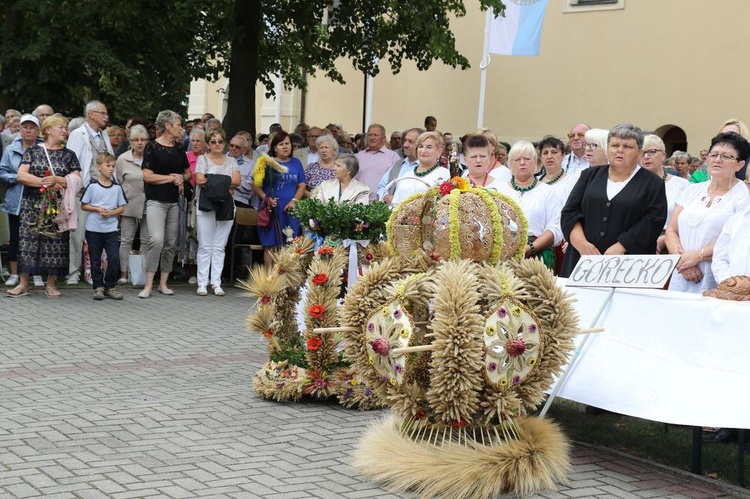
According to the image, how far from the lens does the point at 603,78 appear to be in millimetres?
21781

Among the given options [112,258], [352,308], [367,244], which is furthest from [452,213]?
[112,258]

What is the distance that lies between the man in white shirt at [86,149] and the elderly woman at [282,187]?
188 cm

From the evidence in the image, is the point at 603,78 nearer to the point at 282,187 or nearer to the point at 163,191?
the point at 282,187

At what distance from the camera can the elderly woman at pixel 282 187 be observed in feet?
43.5

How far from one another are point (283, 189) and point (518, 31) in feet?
27.6

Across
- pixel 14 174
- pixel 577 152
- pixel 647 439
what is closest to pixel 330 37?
pixel 577 152

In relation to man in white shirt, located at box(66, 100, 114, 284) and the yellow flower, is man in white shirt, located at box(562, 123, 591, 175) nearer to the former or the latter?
man in white shirt, located at box(66, 100, 114, 284)

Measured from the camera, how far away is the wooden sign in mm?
6207

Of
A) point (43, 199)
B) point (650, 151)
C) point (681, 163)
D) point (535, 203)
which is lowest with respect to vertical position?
point (43, 199)

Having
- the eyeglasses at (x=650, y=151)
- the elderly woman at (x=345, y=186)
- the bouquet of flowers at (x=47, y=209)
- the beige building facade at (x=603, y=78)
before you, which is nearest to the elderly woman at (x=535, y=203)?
the eyeglasses at (x=650, y=151)

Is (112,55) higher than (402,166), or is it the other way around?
(112,55)

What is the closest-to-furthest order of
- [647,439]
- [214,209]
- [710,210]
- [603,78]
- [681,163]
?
1. [647,439]
2. [710,210]
3. [214,209]
4. [681,163]
5. [603,78]

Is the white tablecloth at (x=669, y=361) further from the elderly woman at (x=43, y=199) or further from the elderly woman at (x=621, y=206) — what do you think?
the elderly woman at (x=43, y=199)

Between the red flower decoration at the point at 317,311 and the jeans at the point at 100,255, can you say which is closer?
the red flower decoration at the point at 317,311
